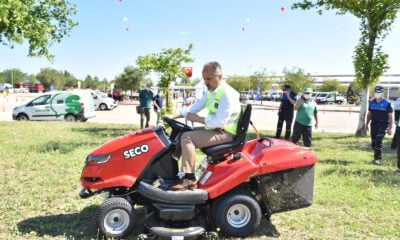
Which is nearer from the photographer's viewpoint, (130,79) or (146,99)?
(146,99)

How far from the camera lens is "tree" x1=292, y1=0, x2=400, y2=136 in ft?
45.4

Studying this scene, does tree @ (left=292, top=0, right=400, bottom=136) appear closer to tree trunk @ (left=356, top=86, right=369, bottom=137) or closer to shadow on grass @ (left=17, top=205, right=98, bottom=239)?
tree trunk @ (left=356, top=86, right=369, bottom=137)

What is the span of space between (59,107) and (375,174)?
48.6ft

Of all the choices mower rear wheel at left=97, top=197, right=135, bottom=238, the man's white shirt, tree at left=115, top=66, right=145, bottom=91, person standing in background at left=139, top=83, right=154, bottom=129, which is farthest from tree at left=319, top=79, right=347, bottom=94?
mower rear wheel at left=97, top=197, right=135, bottom=238

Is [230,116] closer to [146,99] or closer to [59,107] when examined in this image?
[146,99]

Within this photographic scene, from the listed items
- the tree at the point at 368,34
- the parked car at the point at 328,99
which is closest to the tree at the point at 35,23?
the tree at the point at 368,34

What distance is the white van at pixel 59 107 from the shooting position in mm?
18172

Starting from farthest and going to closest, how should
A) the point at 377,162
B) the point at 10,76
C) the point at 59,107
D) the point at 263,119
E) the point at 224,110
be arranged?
the point at 10,76
the point at 263,119
the point at 59,107
the point at 377,162
the point at 224,110

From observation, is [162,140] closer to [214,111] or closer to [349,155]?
[214,111]

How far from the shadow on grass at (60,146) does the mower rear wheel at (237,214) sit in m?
5.96

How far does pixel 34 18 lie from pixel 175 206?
1122 centimetres

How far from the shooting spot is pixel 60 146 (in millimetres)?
9992

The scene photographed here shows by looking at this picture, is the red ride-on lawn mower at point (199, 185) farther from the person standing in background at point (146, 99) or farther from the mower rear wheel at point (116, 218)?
the person standing in background at point (146, 99)

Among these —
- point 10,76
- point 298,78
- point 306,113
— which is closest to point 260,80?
point 298,78
